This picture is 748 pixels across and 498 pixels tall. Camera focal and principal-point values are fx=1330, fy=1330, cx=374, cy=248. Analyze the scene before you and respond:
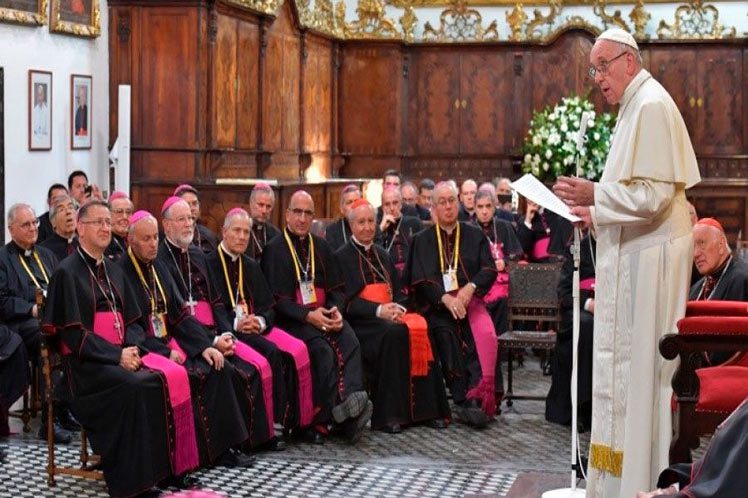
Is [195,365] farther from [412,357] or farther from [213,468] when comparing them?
[412,357]

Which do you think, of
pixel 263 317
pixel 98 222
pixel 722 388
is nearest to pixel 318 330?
pixel 263 317

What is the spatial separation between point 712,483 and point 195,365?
5198 millimetres

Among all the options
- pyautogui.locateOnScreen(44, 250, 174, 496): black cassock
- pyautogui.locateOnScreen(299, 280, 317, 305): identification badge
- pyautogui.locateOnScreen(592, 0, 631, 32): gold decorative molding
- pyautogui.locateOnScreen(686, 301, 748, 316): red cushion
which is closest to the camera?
pyautogui.locateOnScreen(686, 301, 748, 316): red cushion

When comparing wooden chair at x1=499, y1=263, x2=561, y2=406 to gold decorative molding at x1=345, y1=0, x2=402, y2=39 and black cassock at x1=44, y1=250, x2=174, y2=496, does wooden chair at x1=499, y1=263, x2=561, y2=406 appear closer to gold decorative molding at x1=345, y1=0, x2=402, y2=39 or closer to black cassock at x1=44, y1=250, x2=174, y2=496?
black cassock at x1=44, y1=250, x2=174, y2=496

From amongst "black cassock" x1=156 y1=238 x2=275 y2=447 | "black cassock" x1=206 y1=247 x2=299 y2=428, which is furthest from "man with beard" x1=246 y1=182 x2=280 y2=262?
"black cassock" x1=156 y1=238 x2=275 y2=447

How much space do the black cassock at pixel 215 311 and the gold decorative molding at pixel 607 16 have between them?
1318cm

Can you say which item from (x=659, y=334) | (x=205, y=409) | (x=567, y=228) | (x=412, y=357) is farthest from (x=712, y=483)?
(x=567, y=228)

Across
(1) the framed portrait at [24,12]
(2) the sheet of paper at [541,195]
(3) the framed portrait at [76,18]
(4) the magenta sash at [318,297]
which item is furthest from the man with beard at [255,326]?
(3) the framed portrait at [76,18]

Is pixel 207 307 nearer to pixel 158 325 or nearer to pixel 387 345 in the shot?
pixel 158 325

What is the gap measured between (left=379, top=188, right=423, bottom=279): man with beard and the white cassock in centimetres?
569

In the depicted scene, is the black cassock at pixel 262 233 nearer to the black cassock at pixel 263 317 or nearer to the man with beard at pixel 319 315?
the man with beard at pixel 319 315

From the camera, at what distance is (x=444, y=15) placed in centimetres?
2122

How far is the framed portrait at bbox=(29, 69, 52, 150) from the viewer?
1280 centimetres

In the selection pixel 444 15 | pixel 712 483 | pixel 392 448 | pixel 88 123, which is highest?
pixel 444 15
